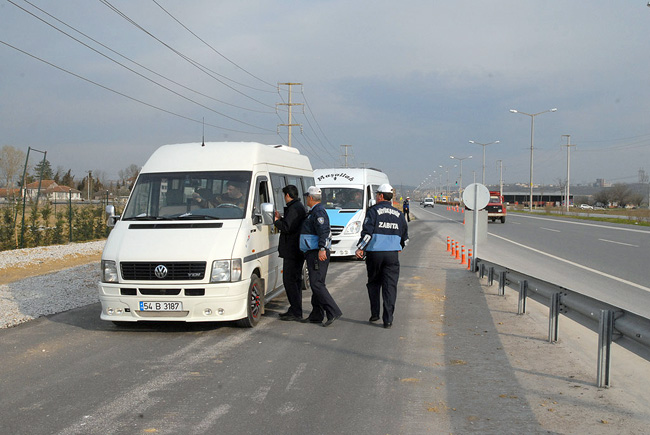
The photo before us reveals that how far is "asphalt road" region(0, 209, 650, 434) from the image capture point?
4.44m

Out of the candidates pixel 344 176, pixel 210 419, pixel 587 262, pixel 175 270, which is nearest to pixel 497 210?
pixel 587 262

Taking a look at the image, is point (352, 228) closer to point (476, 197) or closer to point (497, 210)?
point (476, 197)

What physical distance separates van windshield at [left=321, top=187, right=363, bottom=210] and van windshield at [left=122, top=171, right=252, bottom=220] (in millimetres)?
9269

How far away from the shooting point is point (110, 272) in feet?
23.7

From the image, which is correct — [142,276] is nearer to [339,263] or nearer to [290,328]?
[290,328]

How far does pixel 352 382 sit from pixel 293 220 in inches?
126

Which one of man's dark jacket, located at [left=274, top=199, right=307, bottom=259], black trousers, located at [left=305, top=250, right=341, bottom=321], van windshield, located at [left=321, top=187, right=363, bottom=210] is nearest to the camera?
black trousers, located at [left=305, top=250, right=341, bottom=321]

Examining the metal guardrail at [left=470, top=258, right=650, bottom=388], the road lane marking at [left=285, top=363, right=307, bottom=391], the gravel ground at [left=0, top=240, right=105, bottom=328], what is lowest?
the gravel ground at [left=0, top=240, right=105, bottom=328]

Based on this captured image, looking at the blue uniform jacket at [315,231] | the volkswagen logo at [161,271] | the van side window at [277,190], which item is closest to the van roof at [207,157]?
the van side window at [277,190]

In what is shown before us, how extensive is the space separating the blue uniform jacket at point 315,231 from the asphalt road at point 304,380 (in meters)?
1.15

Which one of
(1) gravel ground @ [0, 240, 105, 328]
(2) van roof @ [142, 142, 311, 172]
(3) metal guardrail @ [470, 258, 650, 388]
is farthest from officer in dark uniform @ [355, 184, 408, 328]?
(1) gravel ground @ [0, 240, 105, 328]

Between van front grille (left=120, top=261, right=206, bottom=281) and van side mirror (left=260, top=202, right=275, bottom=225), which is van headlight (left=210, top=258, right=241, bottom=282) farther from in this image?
van side mirror (left=260, top=202, right=275, bottom=225)

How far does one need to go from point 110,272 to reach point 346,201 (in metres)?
11.0

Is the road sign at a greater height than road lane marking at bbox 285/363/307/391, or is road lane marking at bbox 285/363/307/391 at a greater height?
the road sign
